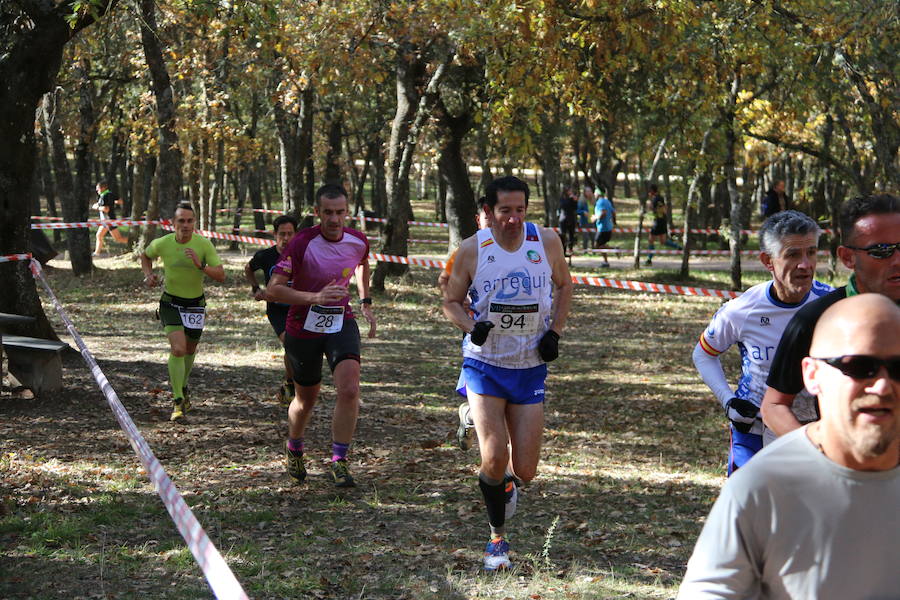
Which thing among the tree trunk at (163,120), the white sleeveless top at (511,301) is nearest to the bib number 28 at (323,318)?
the white sleeveless top at (511,301)

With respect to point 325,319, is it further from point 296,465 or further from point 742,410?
point 742,410

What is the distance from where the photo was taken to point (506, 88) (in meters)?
14.9

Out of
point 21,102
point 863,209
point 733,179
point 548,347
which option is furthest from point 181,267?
point 733,179

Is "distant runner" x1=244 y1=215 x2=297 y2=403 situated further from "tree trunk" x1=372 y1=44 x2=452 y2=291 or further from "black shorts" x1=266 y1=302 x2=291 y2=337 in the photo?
"tree trunk" x1=372 y1=44 x2=452 y2=291

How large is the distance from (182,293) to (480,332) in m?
4.77

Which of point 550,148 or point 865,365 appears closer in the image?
point 865,365

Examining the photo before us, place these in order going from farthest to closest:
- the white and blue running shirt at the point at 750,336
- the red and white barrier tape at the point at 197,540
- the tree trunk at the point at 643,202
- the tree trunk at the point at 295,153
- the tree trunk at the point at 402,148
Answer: the tree trunk at the point at 643,202
the tree trunk at the point at 295,153
the tree trunk at the point at 402,148
the white and blue running shirt at the point at 750,336
the red and white barrier tape at the point at 197,540

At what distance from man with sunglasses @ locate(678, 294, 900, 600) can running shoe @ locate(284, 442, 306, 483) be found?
18.7 ft

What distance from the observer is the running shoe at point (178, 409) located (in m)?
9.67

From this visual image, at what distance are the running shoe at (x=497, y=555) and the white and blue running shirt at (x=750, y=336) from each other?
1.65 meters

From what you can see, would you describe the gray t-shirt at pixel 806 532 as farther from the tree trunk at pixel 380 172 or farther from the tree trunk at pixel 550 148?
the tree trunk at pixel 380 172

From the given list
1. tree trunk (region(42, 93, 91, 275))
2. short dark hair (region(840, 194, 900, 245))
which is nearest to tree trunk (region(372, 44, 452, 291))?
tree trunk (region(42, 93, 91, 275))

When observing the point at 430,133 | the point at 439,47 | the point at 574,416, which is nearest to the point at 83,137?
the point at 430,133

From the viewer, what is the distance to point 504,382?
19.2ft
